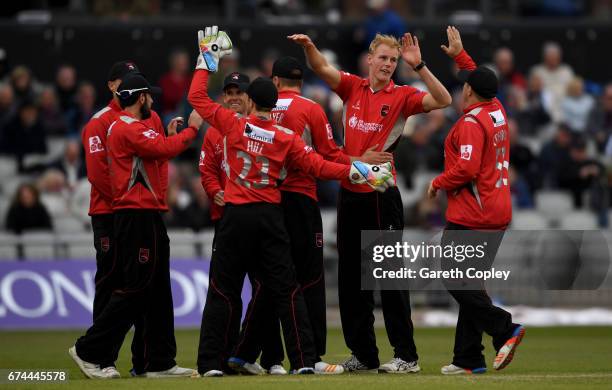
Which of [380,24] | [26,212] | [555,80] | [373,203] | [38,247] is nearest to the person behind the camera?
[373,203]

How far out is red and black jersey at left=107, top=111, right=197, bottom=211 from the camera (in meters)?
11.9

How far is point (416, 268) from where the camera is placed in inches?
645

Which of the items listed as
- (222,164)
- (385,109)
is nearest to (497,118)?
(385,109)

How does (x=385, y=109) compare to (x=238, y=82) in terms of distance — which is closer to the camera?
(x=385, y=109)

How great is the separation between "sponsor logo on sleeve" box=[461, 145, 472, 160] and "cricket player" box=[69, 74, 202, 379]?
2.32 m

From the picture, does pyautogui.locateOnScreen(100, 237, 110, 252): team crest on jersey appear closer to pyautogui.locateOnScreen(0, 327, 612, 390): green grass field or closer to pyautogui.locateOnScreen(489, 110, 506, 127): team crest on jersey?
pyautogui.locateOnScreen(0, 327, 612, 390): green grass field

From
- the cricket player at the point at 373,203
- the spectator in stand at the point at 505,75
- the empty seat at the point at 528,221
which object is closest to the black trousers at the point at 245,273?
the cricket player at the point at 373,203

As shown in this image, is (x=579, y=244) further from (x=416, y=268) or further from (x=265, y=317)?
(x=265, y=317)

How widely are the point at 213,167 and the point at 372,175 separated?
183cm

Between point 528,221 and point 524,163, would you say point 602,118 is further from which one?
point 528,221

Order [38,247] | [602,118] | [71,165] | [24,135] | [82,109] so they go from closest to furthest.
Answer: [38,247] → [71,165] → [24,135] → [82,109] → [602,118]

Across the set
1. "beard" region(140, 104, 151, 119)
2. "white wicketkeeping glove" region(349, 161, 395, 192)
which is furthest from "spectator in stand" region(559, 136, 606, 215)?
"beard" region(140, 104, 151, 119)

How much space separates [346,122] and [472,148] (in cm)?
128

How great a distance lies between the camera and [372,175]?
11609mm
